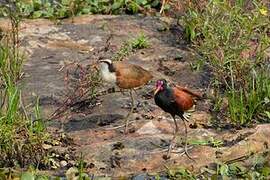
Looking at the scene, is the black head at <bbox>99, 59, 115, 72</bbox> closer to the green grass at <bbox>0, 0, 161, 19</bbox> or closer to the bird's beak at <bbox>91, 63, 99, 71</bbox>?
the bird's beak at <bbox>91, 63, 99, 71</bbox>

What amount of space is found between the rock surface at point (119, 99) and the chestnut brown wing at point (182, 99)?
1.03 feet

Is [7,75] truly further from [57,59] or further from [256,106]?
[256,106]

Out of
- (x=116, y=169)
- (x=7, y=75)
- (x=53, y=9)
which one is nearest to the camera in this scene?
(x=116, y=169)

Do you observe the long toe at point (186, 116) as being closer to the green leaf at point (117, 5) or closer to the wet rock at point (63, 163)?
the wet rock at point (63, 163)

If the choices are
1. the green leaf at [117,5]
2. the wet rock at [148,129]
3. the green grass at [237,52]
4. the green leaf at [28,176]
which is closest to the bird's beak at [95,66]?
the wet rock at [148,129]

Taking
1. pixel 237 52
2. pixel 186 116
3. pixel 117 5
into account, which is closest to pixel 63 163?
pixel 186 116

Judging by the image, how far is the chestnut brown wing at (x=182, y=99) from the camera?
23.1 feet

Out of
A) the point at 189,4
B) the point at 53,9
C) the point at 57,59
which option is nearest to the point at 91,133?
the point at 57,59

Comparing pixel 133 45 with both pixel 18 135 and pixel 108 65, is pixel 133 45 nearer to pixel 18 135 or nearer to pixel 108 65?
pixel 108 65

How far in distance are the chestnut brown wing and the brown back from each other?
789 mm

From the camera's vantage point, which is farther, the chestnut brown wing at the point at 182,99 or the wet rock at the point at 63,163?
the chestnut brown wing at the point at 182,99

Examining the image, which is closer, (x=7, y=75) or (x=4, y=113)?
(x=4, y=113)

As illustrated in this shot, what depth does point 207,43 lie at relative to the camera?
28.6ft

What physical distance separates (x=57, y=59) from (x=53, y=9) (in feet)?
6.56
